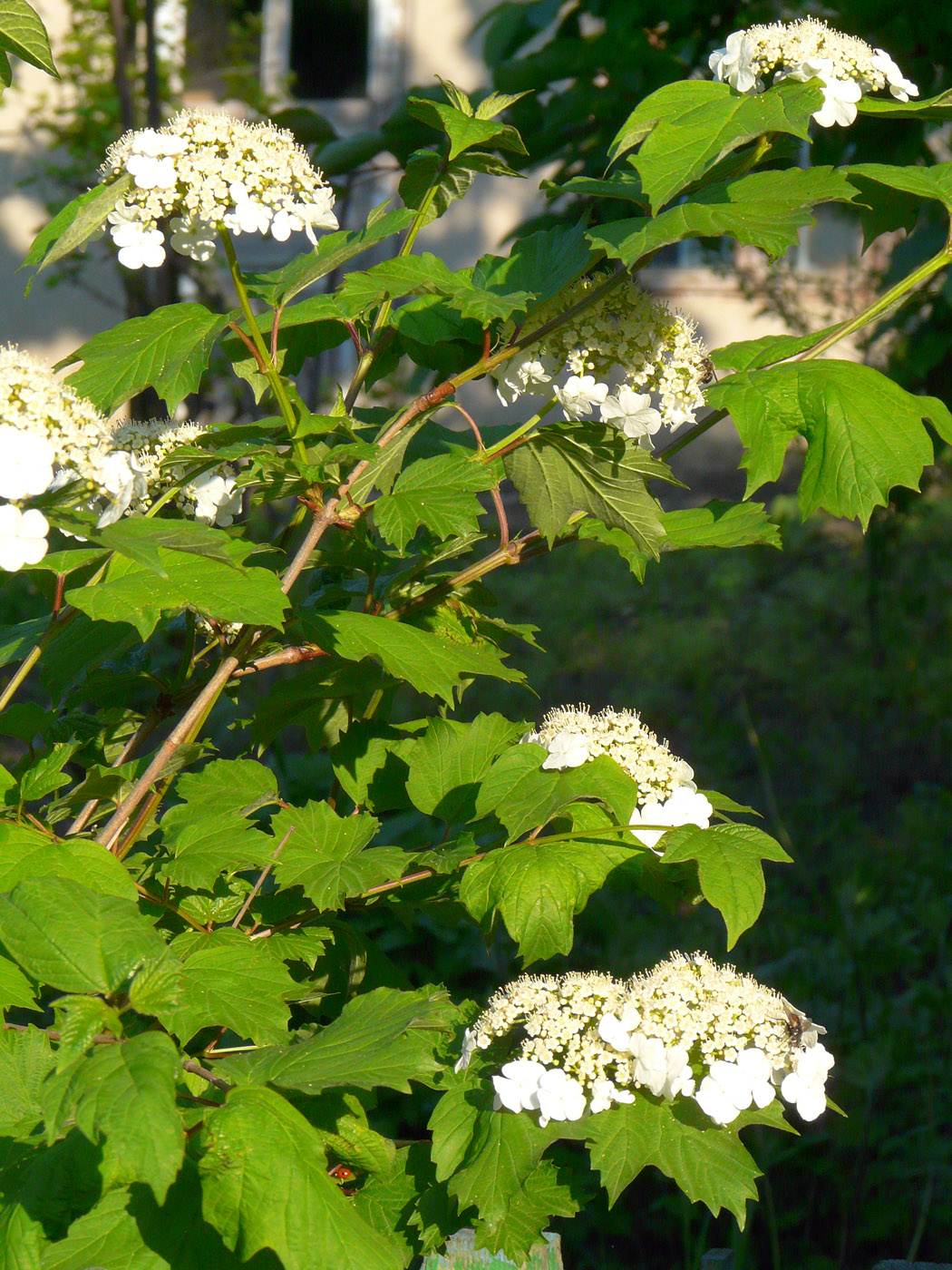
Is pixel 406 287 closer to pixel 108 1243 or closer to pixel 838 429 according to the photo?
pixel 838 429

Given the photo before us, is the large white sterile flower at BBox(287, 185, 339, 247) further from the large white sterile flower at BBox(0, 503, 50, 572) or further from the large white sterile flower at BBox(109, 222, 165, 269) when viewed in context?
the large white sterile flower at BBox(0, 503, 50, 572)

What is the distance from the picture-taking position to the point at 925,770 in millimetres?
4469

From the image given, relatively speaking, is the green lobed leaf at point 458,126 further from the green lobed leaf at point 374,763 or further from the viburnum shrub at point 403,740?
the green lobed leaf at point 374,763

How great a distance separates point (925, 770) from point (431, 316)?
Result: 368 centimetres

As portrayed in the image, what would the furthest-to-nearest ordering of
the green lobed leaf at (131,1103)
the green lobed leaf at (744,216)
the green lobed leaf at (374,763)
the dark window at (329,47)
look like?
the dark window at (329,47)
the green lobed leaf at (374,763)
the green lobed leaf at (744,216)
the green lobed leaf at (131,1103)

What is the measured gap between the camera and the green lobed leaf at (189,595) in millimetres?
1037

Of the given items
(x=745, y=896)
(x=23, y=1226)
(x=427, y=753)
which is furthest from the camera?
(x=427, y=753)

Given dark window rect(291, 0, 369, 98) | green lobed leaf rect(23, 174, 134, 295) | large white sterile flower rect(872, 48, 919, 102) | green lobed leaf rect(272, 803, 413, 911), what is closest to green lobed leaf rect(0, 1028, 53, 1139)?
green lobed leaf rect(272, 803, 413, 911)

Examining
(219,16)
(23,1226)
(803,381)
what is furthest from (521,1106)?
(219,16)

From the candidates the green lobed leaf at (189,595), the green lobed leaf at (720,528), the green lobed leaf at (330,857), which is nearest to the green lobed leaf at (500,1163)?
the green lobed leaf at (330,857)

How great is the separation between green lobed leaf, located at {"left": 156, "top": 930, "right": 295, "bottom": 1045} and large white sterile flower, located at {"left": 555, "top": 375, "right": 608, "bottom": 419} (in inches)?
23.4

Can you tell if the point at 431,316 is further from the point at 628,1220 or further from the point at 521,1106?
the point at 628,1220

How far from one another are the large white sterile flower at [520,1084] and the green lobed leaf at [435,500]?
46 cm

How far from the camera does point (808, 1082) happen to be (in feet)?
3.68
